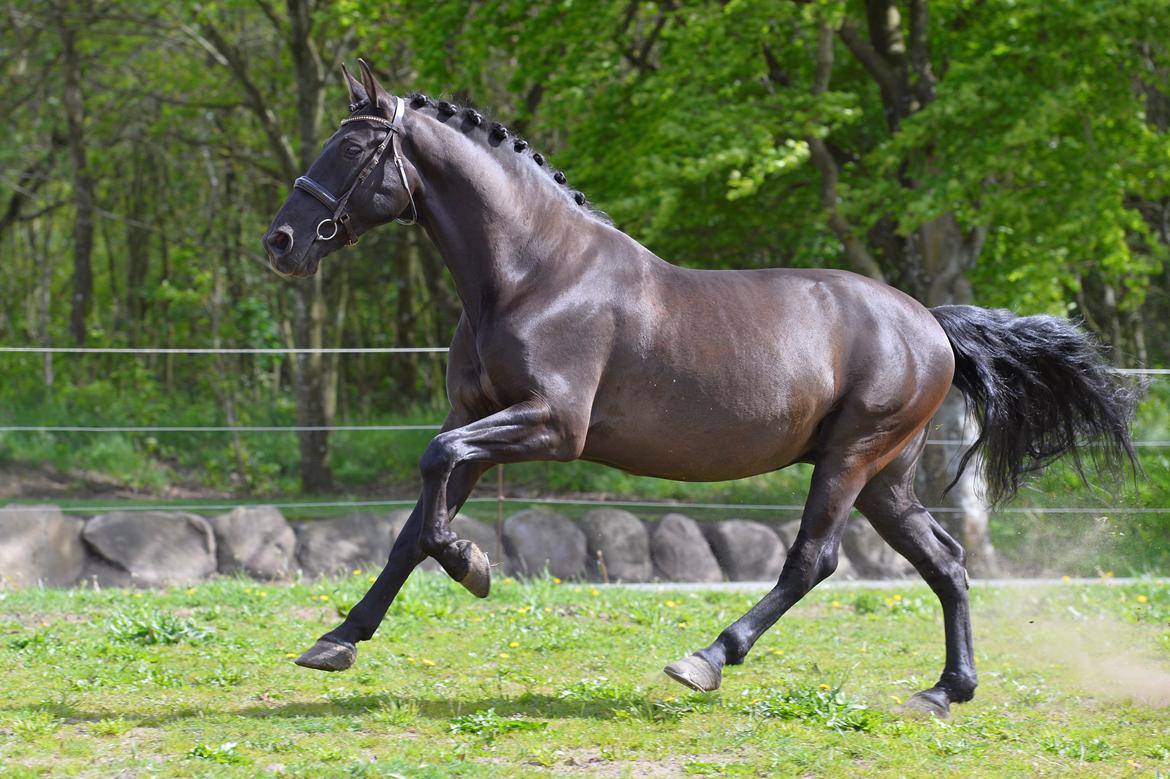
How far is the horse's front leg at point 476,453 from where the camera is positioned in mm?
4023

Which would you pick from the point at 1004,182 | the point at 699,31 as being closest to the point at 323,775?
the point at 699,31

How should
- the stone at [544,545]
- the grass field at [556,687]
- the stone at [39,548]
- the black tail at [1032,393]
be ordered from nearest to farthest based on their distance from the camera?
1. the grass field at [556,687]
2. the black tail at [1032,393]
3. the stone at [39,548]
4. the stone at [544,545]

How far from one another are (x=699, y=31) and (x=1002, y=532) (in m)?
4.91

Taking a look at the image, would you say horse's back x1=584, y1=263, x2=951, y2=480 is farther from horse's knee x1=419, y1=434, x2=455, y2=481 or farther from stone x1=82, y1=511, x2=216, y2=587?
stone x1=82, y1=511, x2=216, y2=587

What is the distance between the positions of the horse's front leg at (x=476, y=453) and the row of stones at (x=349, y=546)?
4556 millimetres

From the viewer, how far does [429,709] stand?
450 cm

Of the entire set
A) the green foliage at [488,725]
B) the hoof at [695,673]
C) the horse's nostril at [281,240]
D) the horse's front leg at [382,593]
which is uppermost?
the horse's nostril at [281,240]

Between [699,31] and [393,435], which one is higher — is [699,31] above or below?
above

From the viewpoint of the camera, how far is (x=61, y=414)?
46.3 ft

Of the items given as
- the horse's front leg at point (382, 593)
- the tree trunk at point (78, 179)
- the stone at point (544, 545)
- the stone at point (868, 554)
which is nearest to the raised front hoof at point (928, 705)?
the horse's front leg at point (382, 593)

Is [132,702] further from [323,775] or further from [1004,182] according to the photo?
[1004,182]

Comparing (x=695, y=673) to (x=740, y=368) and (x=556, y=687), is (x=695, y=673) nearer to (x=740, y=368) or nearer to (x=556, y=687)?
(x=556, y=687)

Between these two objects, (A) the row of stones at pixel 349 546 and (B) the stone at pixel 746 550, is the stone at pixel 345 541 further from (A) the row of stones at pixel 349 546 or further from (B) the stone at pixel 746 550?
(B) the stone at pixel 746 550

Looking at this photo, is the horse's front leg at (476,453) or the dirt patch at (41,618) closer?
the horse's front leg at (476,453)
